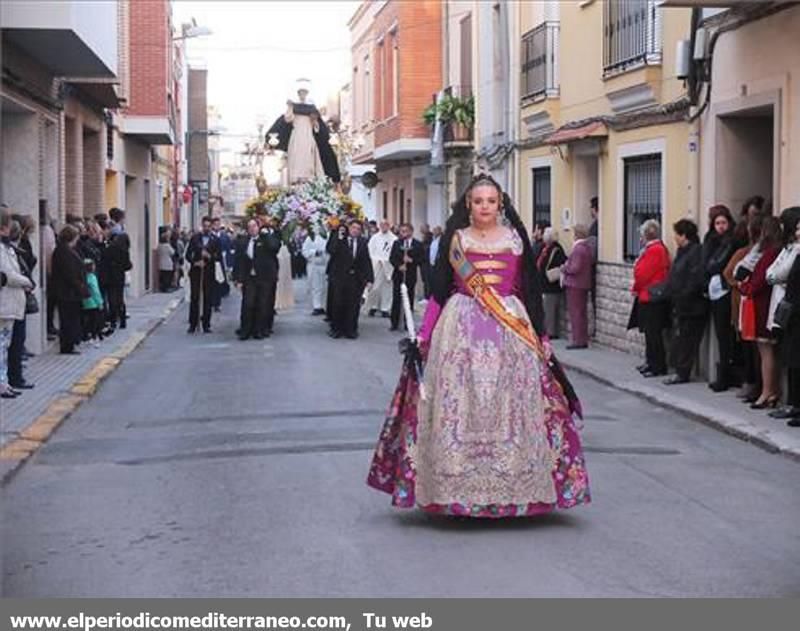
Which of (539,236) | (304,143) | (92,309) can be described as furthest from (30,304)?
(304,143)

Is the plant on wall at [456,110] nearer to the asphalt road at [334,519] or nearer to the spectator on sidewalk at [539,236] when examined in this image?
the spectator on sidewalk at [539,236]

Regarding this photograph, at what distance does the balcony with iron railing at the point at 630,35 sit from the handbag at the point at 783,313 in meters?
5.58

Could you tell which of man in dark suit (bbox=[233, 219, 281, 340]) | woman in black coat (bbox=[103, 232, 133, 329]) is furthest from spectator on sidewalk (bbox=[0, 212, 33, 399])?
man in dark suit (bbox=[233, 219, 281, 340])

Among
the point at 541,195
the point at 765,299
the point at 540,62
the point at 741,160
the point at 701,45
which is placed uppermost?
the point at 540,62

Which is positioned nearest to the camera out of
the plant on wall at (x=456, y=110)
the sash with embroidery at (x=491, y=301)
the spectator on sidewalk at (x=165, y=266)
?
the sash with embroidery at (x=491, y=301)

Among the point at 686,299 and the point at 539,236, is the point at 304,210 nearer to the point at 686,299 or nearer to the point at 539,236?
the point at 539,236

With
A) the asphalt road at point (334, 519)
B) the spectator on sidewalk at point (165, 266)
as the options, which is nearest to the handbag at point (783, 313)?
the asphalt road at point (334, 519)

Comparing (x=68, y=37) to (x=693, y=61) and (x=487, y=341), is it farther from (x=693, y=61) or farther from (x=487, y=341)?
(x=487, y=341)

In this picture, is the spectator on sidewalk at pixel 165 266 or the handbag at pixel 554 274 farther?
the spectator on sidewalk at pixel 165 266

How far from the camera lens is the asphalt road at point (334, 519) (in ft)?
20.7

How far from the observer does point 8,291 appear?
1249 centimetres

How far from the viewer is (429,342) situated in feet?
24.5

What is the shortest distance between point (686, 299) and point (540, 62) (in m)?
8.15

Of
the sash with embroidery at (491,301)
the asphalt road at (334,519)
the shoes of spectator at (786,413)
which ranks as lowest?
the asphalt road at (334,519)
